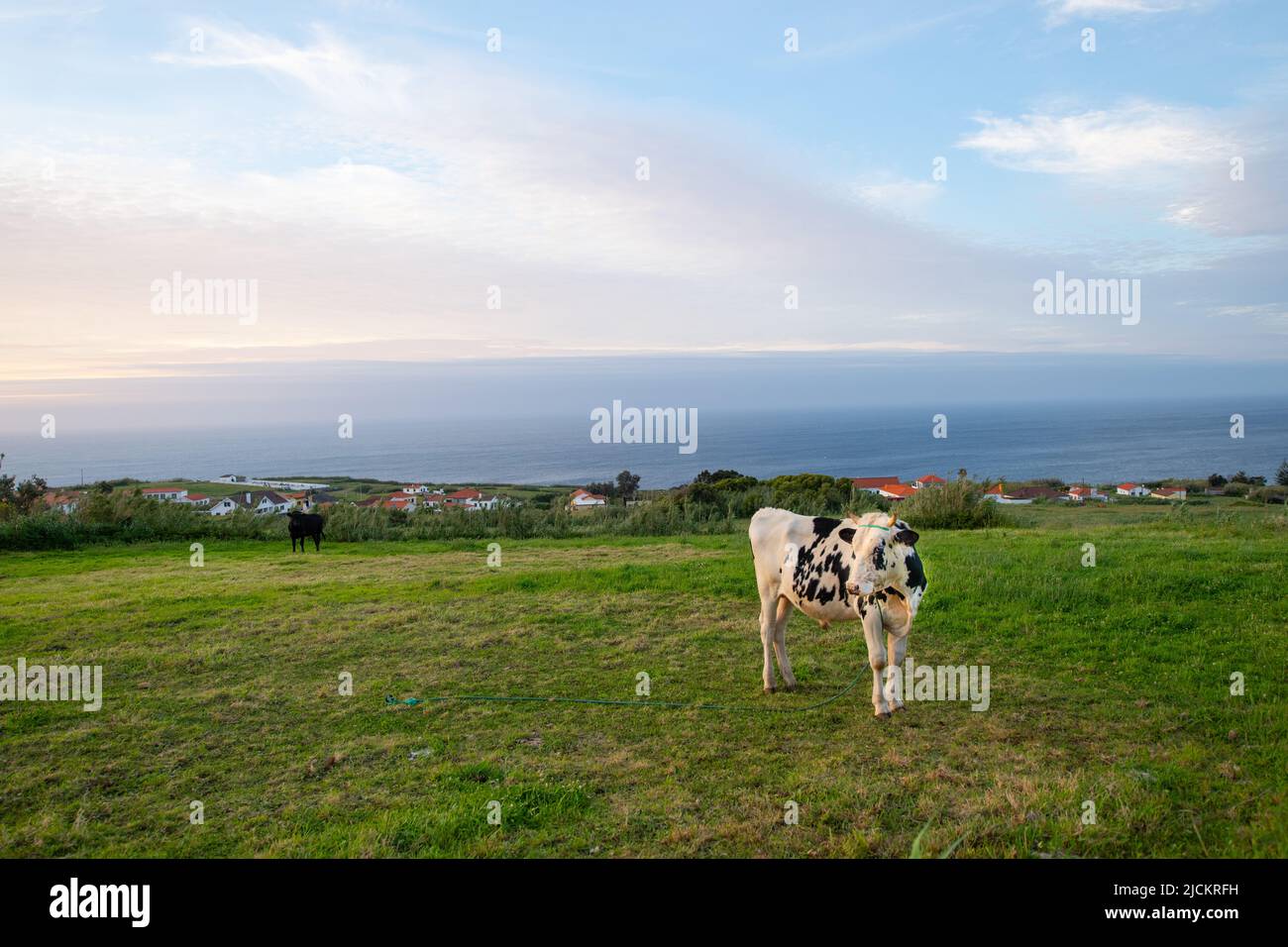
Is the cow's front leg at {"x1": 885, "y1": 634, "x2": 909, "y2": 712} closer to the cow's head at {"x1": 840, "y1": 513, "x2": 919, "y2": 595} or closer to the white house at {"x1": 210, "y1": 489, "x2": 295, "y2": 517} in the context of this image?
the cow's head at {"x1": 840, "y1": 513, "x2": 919, "y2": 595}

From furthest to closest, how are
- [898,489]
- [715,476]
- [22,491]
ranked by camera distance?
[715,476] → [22,491] → [898,489]

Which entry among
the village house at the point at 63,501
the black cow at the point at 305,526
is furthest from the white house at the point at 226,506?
the black cow at the point at 305,526

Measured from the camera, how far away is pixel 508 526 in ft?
71.1

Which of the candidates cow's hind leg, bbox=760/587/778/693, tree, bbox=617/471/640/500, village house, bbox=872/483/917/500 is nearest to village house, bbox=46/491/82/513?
tree, bbox=617/471/640/500

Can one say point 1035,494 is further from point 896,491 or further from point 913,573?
point 913,573

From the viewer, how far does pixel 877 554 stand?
669 cm

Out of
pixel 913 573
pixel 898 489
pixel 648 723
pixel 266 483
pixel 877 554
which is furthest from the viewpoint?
pixel 266 483

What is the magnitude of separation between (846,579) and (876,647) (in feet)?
2.23

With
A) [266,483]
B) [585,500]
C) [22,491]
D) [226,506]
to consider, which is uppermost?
[266,483]

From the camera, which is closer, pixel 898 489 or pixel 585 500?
pixel 898 489

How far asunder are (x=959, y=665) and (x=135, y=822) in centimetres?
785

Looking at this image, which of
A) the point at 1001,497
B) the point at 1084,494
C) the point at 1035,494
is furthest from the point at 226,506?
the point at 1084,494

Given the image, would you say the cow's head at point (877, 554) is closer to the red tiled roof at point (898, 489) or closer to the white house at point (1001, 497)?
the white house at point (1001, 497)

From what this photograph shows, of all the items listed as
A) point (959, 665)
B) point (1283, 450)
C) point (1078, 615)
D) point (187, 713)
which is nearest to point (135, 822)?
point (187, 713)
